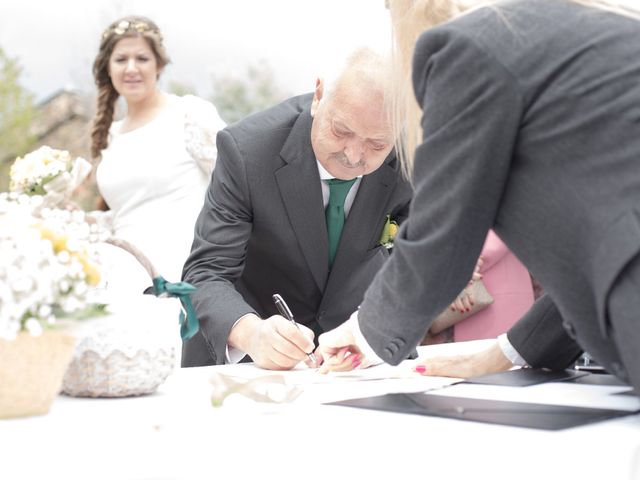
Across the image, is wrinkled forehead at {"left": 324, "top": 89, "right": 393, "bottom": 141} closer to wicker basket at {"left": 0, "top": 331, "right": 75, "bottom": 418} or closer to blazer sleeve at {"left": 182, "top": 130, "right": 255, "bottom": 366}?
blazer sleeve at {"left": 182, "top": 130, "right": 255, "bottom": 366}

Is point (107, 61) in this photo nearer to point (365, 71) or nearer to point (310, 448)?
point (365, 71)

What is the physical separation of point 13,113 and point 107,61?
15967mm

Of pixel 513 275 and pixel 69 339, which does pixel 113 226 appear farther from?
pixel 69 339

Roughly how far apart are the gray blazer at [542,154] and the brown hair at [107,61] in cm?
397

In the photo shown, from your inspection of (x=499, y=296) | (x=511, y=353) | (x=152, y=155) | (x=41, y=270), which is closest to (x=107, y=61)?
(x=152, y=155)

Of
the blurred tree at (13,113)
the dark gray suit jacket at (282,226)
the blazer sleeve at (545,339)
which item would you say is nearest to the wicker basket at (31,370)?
the blazer sleeve at (545,339)

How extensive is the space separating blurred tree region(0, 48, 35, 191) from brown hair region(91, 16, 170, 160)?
15.0 meters

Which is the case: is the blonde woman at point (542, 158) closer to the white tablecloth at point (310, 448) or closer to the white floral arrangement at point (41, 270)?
the white tablecloth at point (310, 448)

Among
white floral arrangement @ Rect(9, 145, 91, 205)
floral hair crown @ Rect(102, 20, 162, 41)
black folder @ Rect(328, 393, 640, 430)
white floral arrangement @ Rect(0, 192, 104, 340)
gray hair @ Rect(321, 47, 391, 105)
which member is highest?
floral hair crown @ Rect(102, 20, 162, 41)

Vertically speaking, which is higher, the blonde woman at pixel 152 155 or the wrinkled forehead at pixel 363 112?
the wrinkled forehead at pixel 363 112

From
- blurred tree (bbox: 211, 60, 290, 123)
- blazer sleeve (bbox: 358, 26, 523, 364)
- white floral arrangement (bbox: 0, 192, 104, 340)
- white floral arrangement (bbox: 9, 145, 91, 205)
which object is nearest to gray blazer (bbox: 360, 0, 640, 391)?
blazer sleeve (bbox: 358, 26, 523, 364)

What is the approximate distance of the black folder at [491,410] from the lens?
135 centimetres

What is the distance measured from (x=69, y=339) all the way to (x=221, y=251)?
50.6 inches

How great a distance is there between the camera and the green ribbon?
72.9 inches
